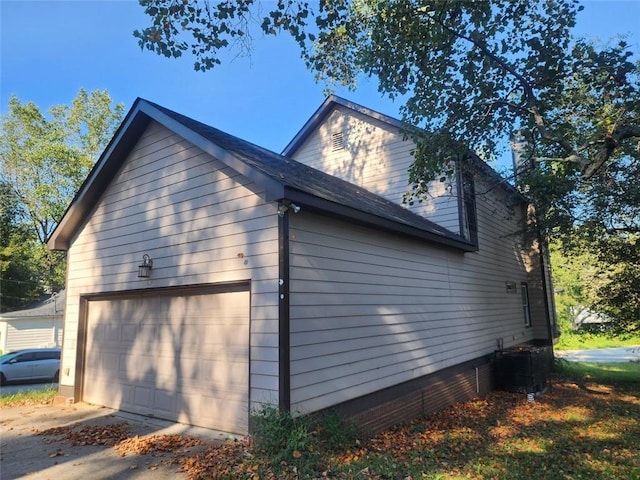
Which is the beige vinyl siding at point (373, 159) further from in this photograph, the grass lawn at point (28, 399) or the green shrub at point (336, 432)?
the grass lawn at point (28, 399)

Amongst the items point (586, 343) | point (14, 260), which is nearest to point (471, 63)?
point (586, 343)

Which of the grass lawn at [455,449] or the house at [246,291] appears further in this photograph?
the house at [246,291]

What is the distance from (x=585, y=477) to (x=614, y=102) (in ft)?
21.9

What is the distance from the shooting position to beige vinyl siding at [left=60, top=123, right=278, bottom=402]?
5504mm

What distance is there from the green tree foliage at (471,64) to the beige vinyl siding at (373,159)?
5.70ft

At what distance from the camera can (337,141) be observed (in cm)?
1306

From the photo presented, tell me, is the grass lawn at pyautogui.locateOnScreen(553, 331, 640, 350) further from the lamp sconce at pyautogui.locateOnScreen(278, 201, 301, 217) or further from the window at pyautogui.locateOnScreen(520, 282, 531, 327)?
the lamp sconce at pyautogui.locateOnScreen(278, 201, 301, 217)

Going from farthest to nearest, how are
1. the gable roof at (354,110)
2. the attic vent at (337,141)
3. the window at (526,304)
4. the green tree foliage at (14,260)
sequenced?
the green tree foliage at (14,260), the window at (526,304), the attic vent at (337,141), the gable roof at (354,110)

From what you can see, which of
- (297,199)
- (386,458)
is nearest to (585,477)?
(386,458)

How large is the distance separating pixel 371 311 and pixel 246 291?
86.2 inches

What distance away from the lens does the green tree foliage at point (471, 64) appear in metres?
5.75

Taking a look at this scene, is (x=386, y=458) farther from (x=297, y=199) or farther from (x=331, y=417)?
(x=297, y=199)

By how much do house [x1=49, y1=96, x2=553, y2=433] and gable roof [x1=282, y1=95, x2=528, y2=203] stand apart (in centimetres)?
142

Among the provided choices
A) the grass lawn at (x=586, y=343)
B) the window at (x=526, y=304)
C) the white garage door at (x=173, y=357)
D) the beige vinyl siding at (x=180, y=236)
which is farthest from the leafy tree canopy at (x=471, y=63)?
the grass lawn at (x=586, y=343)
